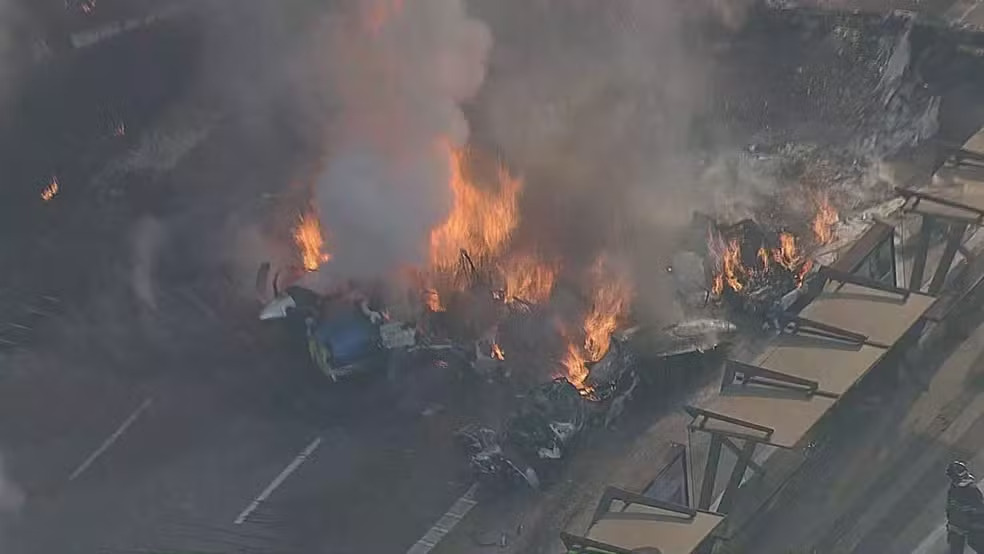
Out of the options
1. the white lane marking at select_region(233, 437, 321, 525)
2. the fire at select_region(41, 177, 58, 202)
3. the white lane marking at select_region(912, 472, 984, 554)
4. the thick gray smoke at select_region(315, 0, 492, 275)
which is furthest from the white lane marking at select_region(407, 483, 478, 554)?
the fire at select_region(41, 177, 58, 202)

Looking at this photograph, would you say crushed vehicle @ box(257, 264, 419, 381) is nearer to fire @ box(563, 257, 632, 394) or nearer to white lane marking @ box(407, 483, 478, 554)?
fire @ box(563, 257, 632, 394)

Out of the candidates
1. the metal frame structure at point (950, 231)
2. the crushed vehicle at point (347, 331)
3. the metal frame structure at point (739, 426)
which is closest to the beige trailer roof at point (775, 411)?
the metal frame structure at point (739, 426)

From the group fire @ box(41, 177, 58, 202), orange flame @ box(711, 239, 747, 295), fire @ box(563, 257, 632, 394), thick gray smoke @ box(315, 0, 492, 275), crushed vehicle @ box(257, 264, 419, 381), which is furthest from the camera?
fire @ box(41, 177, 58, 202)

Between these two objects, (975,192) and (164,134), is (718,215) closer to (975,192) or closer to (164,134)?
(975,192)

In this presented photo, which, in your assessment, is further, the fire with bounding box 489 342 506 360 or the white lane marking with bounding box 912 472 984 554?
the fire with bounding box 489 342 506 360

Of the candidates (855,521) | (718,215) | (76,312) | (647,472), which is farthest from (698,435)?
(76,312)

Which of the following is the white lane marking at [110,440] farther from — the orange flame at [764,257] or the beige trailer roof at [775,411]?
the orange flame at [764,257]
